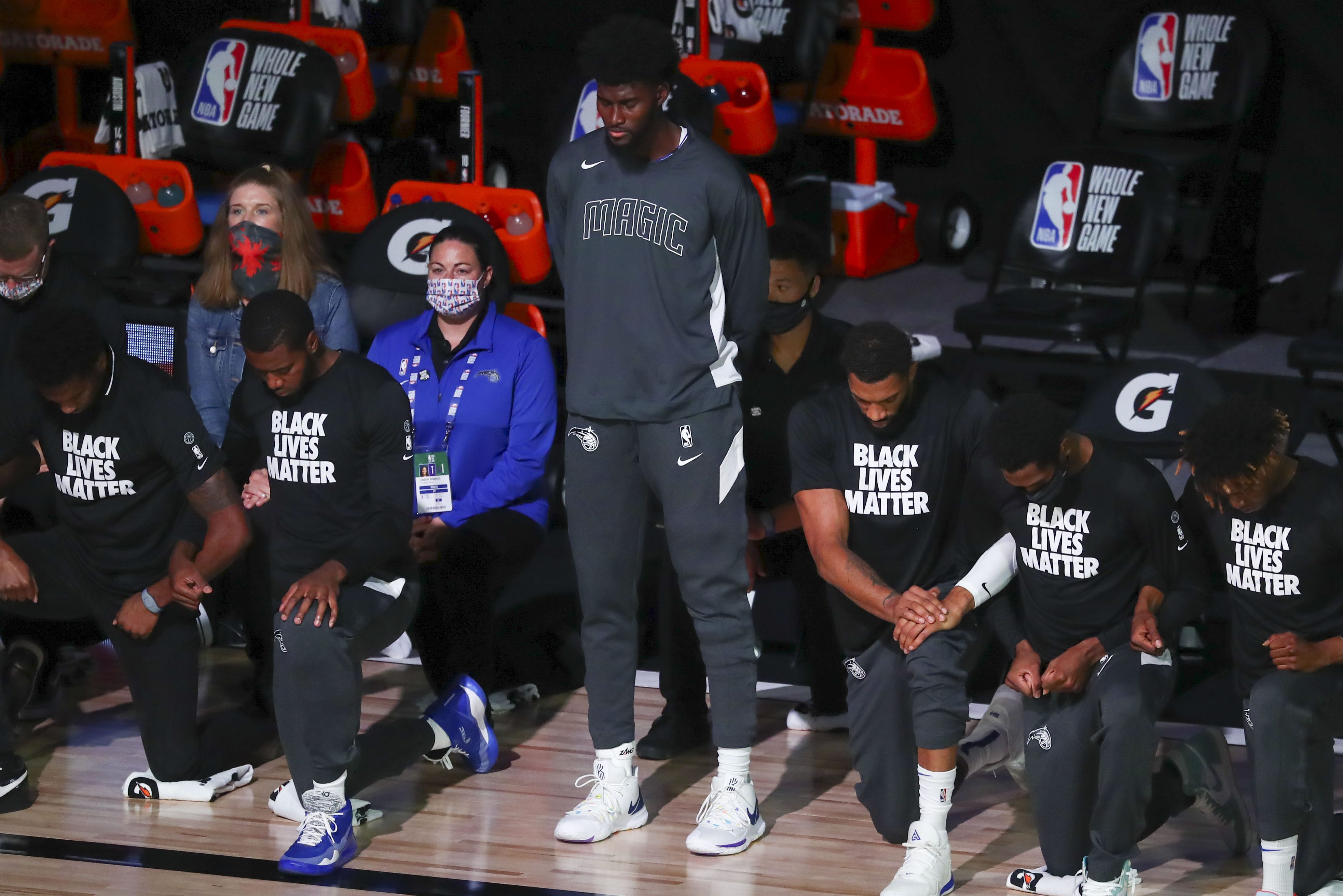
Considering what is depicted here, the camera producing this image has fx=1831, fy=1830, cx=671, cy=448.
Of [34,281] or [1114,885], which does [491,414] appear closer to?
[34,281]

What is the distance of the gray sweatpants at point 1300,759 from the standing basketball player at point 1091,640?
8.2 inches

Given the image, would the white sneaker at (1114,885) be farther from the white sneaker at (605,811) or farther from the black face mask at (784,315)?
the black face mask at (784,315)

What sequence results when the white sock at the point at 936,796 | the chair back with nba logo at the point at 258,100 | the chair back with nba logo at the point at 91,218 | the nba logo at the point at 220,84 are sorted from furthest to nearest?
1. the nba logo at the point at 220,84
2. the chair back with nba logo at the point at 258,100
3. the chair back with nba logo at the point at 91,218
4. the white sock at the point at 936,796

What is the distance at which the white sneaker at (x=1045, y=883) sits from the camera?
3631 mm

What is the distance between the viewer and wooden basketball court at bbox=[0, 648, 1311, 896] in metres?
3.70

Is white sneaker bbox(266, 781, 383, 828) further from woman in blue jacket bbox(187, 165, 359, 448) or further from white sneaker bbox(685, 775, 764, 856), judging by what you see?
woman in blue jacket bbox(187, 165, 359, 448)

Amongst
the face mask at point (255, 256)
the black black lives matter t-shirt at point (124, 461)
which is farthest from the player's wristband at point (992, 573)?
the face mask at point (255, 256)

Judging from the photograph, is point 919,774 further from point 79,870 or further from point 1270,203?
point 1270,203

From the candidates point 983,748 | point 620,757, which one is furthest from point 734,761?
point 983,748

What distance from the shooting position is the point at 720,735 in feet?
12.7

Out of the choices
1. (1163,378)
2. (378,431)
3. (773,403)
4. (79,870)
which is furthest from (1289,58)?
(79,870)

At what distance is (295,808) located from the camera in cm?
400

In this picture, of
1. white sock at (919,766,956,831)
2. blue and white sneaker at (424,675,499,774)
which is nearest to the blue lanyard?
blue and white sneaker at (424,675,499,774)

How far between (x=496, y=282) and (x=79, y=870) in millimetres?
1883
